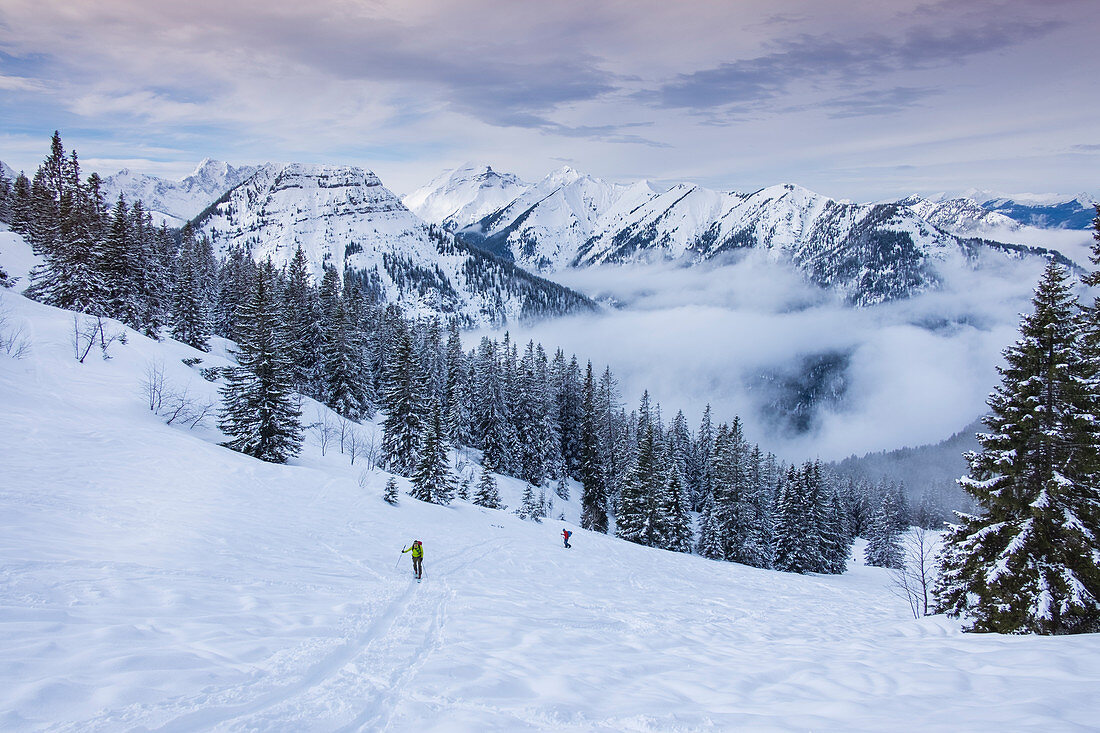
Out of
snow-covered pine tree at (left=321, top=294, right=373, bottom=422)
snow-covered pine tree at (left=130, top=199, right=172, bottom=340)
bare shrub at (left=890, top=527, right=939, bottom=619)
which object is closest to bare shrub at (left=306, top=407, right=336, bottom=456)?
snow-covered pine tree at (left=321, top=294, right=373, bottom=422)

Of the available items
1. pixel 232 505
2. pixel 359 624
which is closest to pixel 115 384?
pixel 232 505

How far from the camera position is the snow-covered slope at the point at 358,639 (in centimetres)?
593

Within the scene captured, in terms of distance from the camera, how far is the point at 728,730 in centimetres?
602

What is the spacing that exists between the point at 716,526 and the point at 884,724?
46.7m

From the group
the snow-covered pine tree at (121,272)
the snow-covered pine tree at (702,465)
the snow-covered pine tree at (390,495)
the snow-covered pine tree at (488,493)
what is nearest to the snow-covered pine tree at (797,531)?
the snow-covered pine tree at (702,465)

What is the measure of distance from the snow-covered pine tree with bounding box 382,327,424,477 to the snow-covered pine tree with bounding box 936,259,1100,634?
3909 centimetres

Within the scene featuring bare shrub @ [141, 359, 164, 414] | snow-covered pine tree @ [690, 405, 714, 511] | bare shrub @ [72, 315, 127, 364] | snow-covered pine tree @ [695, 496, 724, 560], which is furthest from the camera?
snow-covered pine tree @ [690, 405, 714, 511]

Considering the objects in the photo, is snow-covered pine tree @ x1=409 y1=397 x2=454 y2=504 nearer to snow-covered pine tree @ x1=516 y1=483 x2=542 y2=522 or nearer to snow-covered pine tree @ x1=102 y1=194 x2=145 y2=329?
snow-covered pine tree @ x1=516 y1=483 x2=542 y2=522

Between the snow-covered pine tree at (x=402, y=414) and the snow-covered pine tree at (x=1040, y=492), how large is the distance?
39094 mm

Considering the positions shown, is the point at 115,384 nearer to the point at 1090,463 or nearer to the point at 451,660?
the point at 451,660

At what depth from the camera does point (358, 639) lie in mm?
9164

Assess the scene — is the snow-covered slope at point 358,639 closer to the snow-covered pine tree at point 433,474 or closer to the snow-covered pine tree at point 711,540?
the snow-covered pine tree at point 433,474

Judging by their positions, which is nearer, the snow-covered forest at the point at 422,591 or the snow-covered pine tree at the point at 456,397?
the snow-covered forest at the point at 422,591

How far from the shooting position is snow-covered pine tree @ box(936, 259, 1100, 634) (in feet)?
40.4
